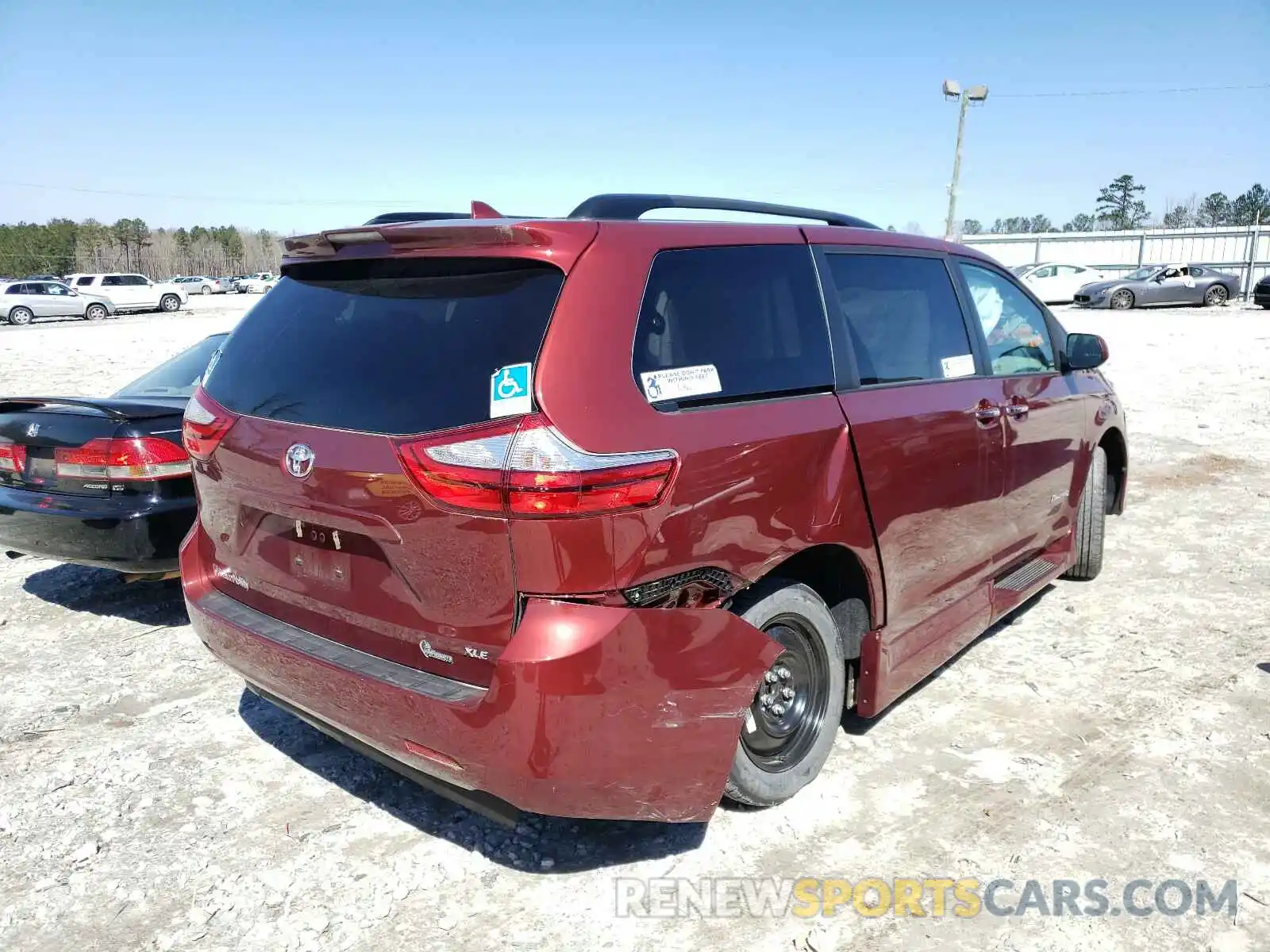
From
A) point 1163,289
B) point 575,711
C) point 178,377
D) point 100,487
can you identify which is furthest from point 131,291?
point 575,711

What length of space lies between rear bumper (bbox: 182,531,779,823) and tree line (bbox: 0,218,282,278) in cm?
8162

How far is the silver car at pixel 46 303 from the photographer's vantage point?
35.4 m

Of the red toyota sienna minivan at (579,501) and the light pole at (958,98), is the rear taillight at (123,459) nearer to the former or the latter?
the red toyota sienna minivan at (579,501)

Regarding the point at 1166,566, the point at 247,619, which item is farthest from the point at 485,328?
the point at 1166,566

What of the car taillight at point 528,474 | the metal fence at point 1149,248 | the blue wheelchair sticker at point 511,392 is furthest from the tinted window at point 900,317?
the metal fence at point 1149,248

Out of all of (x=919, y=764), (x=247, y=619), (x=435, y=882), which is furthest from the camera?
(x=919, y=764)

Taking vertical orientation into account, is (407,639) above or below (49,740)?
above

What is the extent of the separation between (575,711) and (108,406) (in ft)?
10.8

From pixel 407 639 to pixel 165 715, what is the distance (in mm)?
1862

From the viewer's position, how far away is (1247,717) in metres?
3.57

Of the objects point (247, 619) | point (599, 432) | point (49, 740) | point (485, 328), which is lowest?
point (49, 740)

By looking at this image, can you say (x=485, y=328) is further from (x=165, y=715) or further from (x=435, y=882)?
(x=165, y=715)

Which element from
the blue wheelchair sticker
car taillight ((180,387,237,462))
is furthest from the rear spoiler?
the blue wheelchair sticker

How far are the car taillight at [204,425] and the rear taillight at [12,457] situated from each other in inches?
76.0
